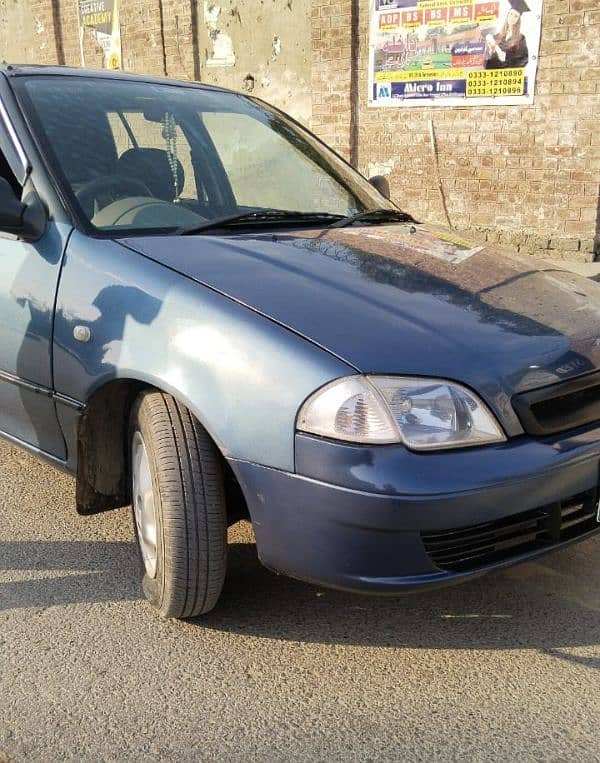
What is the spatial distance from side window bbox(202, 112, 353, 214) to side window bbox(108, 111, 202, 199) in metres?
0.19

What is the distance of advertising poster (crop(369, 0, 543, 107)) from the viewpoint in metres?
8.08

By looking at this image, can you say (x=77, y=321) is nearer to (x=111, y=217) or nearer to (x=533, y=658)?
(x=111, y=217)

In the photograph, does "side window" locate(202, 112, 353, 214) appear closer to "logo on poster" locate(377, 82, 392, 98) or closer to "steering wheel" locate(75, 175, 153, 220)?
"steering wheel" locate(75, 175, 153, 220)

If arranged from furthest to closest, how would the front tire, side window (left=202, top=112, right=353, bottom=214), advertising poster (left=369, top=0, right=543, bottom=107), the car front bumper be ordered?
1. advertising poster (left=369, top=0, right=543, bottom=107)
2. side window (left=202, top=112, right=353, bottom=214)
3. the front tire
4. the car front bumper

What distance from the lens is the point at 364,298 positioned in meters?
2.41

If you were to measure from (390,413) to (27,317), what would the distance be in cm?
143

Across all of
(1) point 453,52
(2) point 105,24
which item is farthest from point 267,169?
(2) point 105,24

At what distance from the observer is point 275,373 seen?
213 centimetres

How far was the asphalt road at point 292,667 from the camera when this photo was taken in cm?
208

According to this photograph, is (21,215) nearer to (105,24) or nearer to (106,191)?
(106,191)

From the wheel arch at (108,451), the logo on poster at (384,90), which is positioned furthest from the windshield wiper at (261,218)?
the logo on poster at (384,90)

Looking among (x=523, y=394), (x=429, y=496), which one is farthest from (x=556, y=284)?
(x=429, y=496)

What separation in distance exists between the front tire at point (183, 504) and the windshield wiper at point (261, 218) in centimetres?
71

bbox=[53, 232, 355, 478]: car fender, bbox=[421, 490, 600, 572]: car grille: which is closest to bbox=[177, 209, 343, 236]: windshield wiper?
bbox=[53, 232, 355, 478]: car fender
